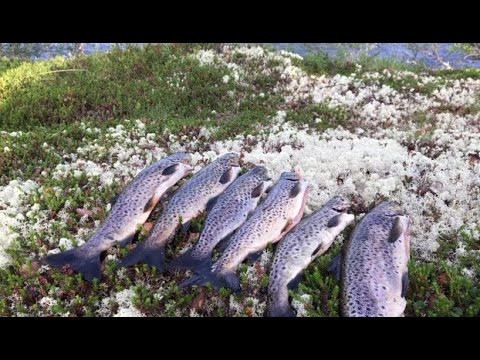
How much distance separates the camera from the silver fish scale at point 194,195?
6.50 m

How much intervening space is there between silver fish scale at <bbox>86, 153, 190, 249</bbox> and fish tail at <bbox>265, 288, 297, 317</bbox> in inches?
93.5

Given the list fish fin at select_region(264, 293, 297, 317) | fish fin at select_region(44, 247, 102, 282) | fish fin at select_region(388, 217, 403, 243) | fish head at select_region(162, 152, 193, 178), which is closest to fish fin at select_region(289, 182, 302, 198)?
fish fin at select_region(388, 217, 403, 243)

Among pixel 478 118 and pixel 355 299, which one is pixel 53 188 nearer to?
pixel 355 299

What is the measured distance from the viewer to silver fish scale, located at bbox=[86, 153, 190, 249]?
647cm

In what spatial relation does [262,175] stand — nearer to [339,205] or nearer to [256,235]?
[339,205]

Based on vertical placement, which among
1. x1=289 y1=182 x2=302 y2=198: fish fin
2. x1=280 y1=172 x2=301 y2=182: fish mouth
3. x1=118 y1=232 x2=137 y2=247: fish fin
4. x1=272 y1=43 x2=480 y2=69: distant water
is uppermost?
x1=272 y1=43 x2=480 y2=69: distant water

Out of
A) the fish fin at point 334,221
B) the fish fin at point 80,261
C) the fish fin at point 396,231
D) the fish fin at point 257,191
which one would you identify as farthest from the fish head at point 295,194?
the fish fin at point 80,261

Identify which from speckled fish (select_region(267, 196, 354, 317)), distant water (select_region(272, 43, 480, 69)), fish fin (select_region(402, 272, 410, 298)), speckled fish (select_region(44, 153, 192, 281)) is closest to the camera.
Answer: fish fin (select_region(402, 272, 410, 298))

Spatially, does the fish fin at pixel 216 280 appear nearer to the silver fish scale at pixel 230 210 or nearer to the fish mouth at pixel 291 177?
the silver fish scale at pixel 230 210

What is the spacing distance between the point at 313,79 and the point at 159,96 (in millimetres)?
4534

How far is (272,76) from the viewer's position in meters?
14.0

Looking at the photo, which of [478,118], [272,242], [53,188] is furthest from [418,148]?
[53,188]

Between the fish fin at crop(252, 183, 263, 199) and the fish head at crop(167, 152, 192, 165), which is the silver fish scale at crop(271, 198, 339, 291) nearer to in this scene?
the fish fin at crop(252, 183, 263, 199)

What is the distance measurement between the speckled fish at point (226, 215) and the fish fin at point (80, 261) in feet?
3.10
